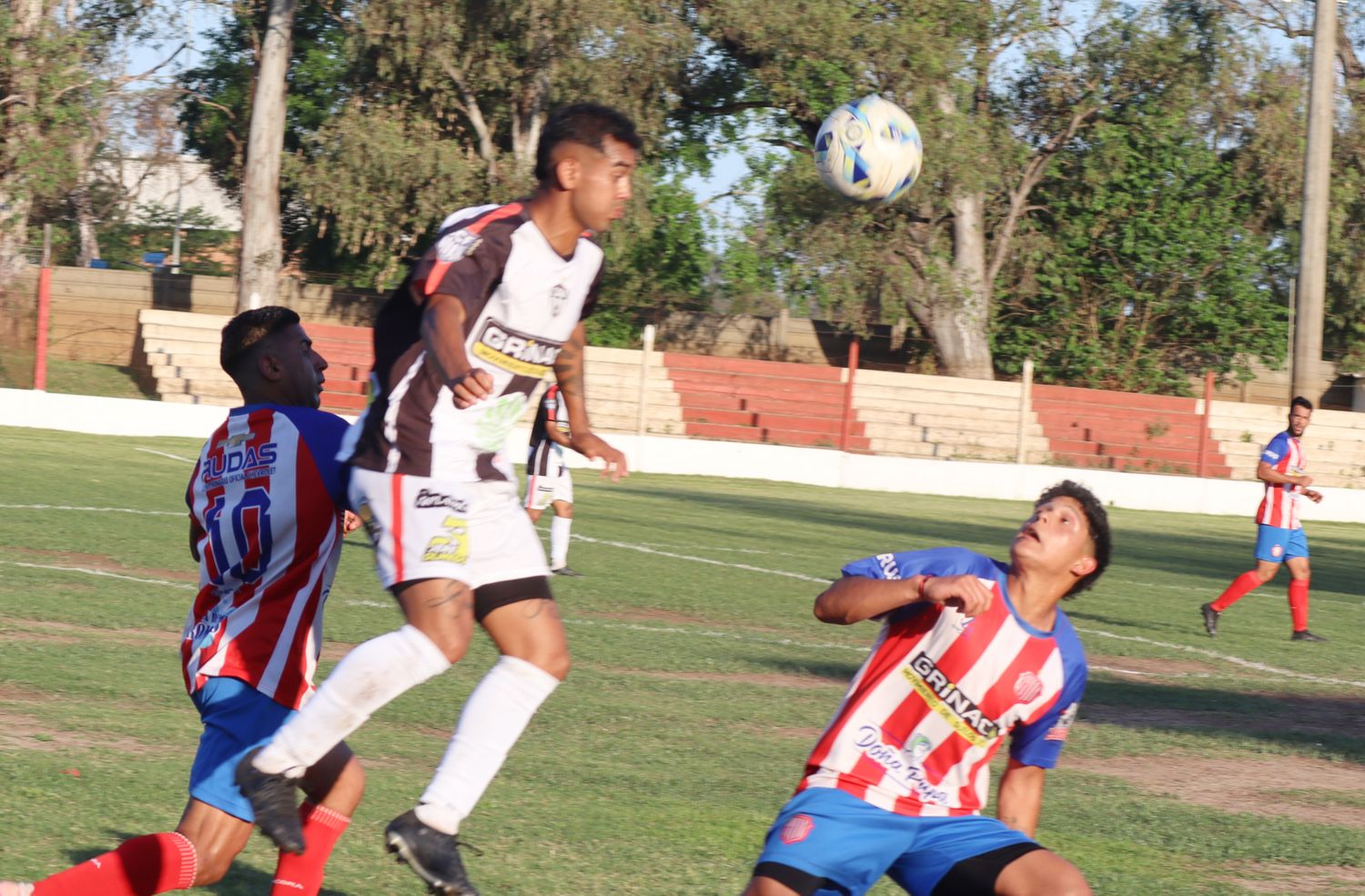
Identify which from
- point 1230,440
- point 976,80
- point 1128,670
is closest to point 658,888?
point 1128,670

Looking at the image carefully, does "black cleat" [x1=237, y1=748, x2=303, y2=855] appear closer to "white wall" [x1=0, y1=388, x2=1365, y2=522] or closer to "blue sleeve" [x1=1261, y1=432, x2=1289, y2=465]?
"blue sleeve" [x1=1261, y1=432, x2=1289, y2=465]

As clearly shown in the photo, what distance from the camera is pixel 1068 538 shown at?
4000 millimetres

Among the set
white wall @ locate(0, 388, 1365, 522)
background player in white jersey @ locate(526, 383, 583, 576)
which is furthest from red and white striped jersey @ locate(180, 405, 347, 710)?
white wall @ locate(0, 388, 1365, 522)

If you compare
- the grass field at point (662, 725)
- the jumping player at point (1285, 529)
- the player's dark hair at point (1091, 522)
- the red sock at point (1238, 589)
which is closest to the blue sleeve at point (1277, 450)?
the jumping player at point (1285, 529)

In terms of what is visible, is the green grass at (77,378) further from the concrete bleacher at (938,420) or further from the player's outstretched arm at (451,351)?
the player's outstretched arm at (451,351)

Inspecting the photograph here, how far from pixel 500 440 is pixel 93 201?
152ft

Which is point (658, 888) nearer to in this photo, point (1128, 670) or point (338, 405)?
point (1128, 670)

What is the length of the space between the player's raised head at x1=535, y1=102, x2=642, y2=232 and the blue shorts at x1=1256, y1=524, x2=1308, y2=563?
410 inches

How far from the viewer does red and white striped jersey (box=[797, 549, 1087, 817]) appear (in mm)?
3816

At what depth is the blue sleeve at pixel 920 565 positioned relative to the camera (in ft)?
12.6

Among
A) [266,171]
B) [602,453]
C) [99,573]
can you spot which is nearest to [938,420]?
[266,171]

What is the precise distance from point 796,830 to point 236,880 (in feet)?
6.03

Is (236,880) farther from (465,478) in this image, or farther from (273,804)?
(465,478)

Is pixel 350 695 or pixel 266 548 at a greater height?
pixel 266 548
